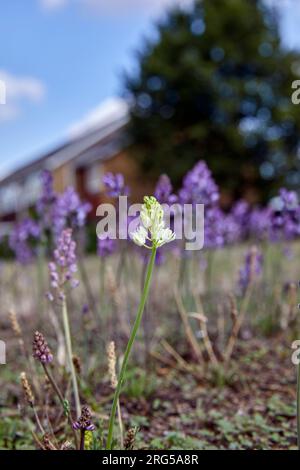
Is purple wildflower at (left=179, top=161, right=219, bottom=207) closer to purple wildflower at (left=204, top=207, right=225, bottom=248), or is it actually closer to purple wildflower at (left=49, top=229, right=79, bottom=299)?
purple wildflower at (left=204, top=207, right=225, bottom=248)

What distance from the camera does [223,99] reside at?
16172mm

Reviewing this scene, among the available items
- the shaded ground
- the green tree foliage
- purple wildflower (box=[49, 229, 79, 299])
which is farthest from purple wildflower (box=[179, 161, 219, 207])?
the green tree foliage

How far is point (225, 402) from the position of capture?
100 inches

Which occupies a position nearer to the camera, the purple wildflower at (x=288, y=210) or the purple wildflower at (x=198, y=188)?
the purple wildflower at (x=198, y=188)

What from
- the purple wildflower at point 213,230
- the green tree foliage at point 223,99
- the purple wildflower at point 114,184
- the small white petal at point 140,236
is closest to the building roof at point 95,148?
the green tree foliage at point 223,99

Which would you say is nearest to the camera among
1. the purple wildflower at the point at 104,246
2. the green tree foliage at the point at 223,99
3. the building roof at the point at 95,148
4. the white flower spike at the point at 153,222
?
the white flower spike at the point at 153,222

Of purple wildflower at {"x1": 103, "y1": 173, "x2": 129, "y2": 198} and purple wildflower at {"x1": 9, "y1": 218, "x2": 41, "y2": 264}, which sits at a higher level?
purple wildflower at {"x1": 103, "y1": 173, "x2": 129, "y2": 198}

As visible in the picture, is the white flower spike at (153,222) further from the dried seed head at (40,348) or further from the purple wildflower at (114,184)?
the purple wildflower at (114,184)

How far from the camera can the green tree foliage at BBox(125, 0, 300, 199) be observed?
16.5m

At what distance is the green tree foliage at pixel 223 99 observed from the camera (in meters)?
16.5

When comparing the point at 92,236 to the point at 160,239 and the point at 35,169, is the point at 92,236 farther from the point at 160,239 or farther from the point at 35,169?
the point at 160,239

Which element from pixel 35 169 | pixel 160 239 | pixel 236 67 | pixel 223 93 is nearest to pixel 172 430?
pixel 160 239

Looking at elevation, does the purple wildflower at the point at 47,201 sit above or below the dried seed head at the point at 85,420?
above
